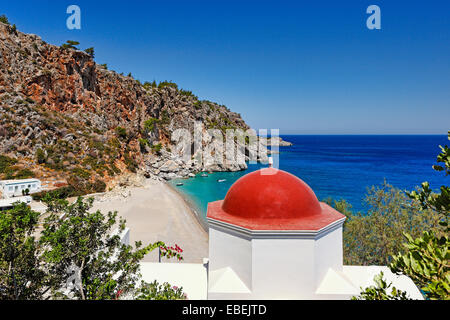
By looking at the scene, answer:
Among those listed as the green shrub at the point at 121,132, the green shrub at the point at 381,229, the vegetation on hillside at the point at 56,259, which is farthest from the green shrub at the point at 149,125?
the vegetation on hillside at the point at 56,259

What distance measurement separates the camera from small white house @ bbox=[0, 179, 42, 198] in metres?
20.4

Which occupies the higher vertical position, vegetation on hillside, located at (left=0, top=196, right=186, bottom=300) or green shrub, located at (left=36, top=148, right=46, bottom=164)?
green shrub, located at (left=36, top=148, right=46, bottom=164)

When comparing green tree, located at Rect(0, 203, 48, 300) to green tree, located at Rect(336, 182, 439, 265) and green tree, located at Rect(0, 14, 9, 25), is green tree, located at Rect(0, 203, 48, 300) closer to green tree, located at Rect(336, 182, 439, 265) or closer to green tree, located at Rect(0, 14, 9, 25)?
green tree, located at Rect(336, 182, 439, 265)

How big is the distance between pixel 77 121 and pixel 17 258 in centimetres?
3794

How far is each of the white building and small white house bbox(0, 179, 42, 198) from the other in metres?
23.1

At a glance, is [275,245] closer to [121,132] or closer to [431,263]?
[431,263]

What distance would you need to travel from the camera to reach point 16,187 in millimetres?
20953

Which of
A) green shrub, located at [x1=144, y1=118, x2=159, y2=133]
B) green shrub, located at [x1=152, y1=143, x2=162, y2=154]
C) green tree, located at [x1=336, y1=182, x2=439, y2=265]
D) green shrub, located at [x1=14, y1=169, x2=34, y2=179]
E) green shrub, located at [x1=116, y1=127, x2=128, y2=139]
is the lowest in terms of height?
green tree, located at [x1=336, y1=182, x2=439, y2=265]

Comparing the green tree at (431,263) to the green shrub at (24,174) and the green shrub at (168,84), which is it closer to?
the green shrub at (24,174)

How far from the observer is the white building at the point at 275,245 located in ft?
18.0

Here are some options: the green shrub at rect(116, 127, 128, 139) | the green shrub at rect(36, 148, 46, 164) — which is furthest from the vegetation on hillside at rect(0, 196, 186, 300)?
the green shrub at rect(116, 127, 128, 139)

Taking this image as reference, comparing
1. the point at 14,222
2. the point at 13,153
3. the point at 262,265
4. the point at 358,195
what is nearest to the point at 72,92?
the point at 13,153

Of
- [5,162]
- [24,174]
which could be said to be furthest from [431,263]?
[5,162]
